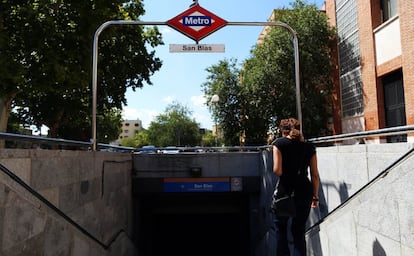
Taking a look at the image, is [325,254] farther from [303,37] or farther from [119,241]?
[303,37]

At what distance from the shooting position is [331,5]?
1891 cm

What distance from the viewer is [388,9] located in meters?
14.2

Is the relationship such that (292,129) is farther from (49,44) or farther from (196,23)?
(49,44)

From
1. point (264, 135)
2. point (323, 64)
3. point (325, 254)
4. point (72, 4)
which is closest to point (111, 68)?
point (72, 4)

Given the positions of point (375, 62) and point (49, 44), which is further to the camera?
point (375, 62)

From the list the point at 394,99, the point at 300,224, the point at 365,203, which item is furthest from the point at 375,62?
the point at 365,203

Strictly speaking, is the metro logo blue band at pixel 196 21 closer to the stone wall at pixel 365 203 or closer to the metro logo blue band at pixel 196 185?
the stone wall at pixel 365 203

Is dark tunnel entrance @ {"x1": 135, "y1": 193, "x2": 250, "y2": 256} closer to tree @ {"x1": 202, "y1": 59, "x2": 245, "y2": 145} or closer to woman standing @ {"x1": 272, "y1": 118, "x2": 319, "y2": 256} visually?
tree @ {"x1": 202, "y1": 59, "x2": 245, "y2": 145}

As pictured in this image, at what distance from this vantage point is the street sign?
7.17m

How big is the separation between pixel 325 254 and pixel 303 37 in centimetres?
1433

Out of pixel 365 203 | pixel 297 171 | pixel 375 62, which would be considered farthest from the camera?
pixel 375 62

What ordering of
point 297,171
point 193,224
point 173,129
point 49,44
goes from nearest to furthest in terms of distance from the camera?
point 297,171 < point 49,44 < point 193,224 < point 173,129

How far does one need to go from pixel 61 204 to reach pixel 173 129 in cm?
4450

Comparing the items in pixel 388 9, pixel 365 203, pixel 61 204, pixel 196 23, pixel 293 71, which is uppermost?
pixel 388 9
